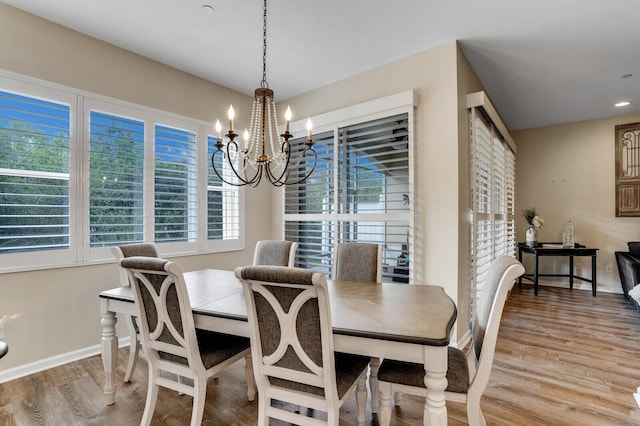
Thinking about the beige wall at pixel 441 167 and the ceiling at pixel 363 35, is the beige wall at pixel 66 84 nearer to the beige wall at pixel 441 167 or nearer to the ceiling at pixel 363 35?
the ceiling at pixel 363 35

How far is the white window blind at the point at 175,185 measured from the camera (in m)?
3.28

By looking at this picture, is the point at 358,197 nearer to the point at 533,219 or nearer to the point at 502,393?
the point at 502,393

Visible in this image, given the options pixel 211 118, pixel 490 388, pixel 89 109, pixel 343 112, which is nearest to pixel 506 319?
pixel 490 388

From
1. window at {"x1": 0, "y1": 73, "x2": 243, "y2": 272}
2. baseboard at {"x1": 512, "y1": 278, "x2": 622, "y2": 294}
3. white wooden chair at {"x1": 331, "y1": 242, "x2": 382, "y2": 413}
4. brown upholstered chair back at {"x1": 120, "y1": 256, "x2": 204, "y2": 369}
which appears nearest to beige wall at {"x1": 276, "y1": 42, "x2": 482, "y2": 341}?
white wooden chair at {"x1": 331, "y1": 242, "x2": 382, "y2": 413}

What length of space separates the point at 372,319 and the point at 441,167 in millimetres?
1968

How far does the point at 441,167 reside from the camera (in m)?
2.95

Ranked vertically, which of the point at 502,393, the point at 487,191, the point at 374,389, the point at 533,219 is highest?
the point at 487,191

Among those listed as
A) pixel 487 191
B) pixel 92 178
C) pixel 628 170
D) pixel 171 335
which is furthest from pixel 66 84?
pixel 628 170

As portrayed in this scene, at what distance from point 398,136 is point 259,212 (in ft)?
6.95

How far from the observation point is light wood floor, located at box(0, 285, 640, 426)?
191cm

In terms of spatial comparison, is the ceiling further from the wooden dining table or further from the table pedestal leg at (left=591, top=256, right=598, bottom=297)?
the table pedestal leg at (left=591, top=256, right=598, bottom=297)

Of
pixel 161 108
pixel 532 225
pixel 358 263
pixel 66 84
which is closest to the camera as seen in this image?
pixel 358 263

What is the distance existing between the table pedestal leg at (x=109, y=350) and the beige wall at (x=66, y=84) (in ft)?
3.19

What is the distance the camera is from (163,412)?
198 cm
